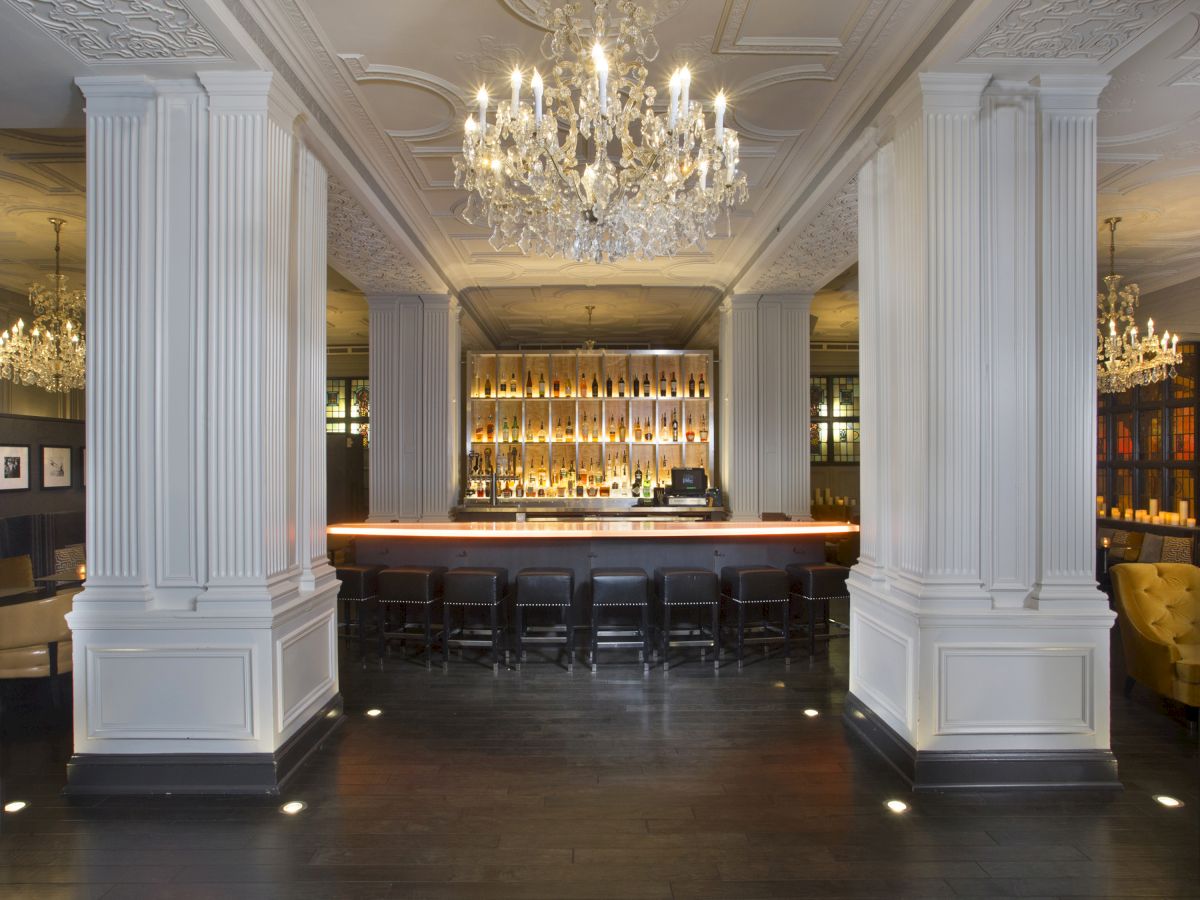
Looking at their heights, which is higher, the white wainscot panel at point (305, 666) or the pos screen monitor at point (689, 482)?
the pos screen monitor at point (689, 482)

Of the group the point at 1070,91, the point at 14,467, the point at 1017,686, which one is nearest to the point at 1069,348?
the point at 1070,91

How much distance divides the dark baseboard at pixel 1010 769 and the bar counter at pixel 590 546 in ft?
8.40

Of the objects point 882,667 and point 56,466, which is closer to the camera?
point 882,667

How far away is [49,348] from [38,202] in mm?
1710

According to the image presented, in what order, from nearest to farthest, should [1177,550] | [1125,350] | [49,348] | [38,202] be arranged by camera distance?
[38,202] < [49,348] < [1125,350] < [1177,550]

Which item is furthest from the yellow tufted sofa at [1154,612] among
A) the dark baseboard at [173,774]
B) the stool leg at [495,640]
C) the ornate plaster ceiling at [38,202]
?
the ornate plaster ceiling at [38,202]

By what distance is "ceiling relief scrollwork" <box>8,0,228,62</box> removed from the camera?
2945 mm

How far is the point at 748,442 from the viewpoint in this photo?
8.46 metres

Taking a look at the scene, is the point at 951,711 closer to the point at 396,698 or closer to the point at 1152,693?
the point at 1152,693

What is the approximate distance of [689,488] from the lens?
8758 mm

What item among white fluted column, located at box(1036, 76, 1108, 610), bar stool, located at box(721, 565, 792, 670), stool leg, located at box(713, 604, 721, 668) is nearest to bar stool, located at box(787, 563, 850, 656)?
bar stool, located at box(721, 565, 792, 670)

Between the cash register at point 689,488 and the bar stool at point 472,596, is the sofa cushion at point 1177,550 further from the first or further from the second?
the bar stool at point 472,596

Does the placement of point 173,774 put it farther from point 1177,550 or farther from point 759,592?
point 1177,550

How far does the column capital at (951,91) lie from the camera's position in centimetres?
349
